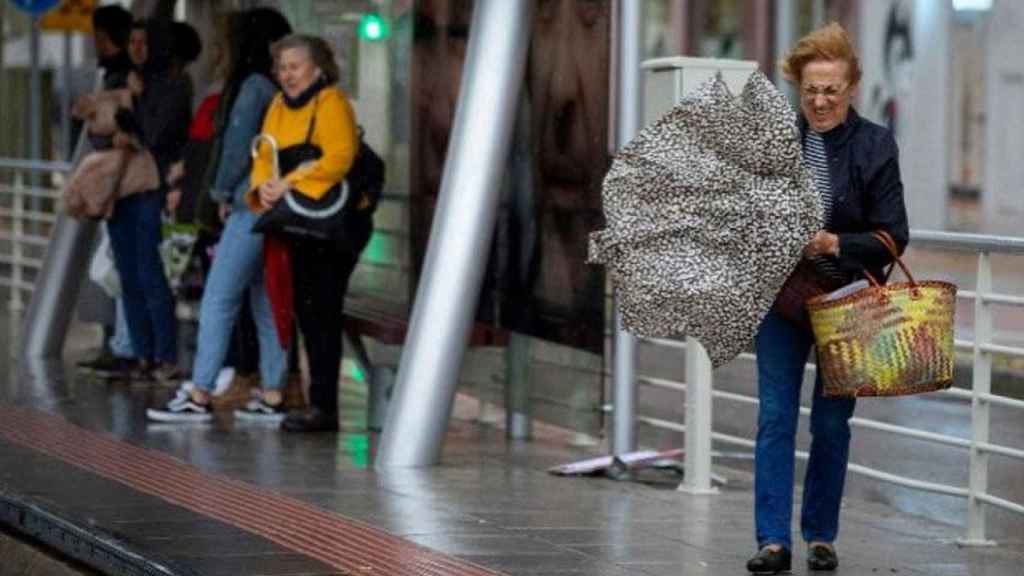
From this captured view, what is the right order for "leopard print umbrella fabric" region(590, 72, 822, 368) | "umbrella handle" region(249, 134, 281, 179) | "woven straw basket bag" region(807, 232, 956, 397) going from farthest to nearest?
"umbrella handle" region(249, 134, 281, 179), "leopard print umbrella fabric" region(590, 72, 822, 368), "woven straw basket bag" region(807, 232, 956, 397)

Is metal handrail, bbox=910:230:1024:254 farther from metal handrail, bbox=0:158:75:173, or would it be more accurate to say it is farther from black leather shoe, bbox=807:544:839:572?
metal handrail, bbox=0:158:75:173

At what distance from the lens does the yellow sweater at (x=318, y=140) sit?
40.3 feet

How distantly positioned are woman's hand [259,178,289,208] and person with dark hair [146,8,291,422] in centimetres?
34

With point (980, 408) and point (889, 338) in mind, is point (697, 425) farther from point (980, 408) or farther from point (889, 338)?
point (889, 338)

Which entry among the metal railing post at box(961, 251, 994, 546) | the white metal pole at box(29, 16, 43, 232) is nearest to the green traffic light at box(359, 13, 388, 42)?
the metal railing post at box(961, 251, 994, 546)

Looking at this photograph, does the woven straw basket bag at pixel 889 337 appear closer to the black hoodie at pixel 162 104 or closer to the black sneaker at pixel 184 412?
the black sneaker at pixel 184 412

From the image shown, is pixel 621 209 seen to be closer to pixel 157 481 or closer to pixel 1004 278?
pixel 157 481

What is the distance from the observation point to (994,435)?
14602mm

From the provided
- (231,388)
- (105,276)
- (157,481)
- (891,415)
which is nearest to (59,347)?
(105,276)

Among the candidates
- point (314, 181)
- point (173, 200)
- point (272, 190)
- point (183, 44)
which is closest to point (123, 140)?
point (173, 200)

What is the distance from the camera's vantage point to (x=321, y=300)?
12539mm

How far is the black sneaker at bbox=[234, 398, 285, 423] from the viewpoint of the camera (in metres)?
13.0

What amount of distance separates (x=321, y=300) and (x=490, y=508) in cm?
280

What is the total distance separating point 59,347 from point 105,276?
1.44 metres
